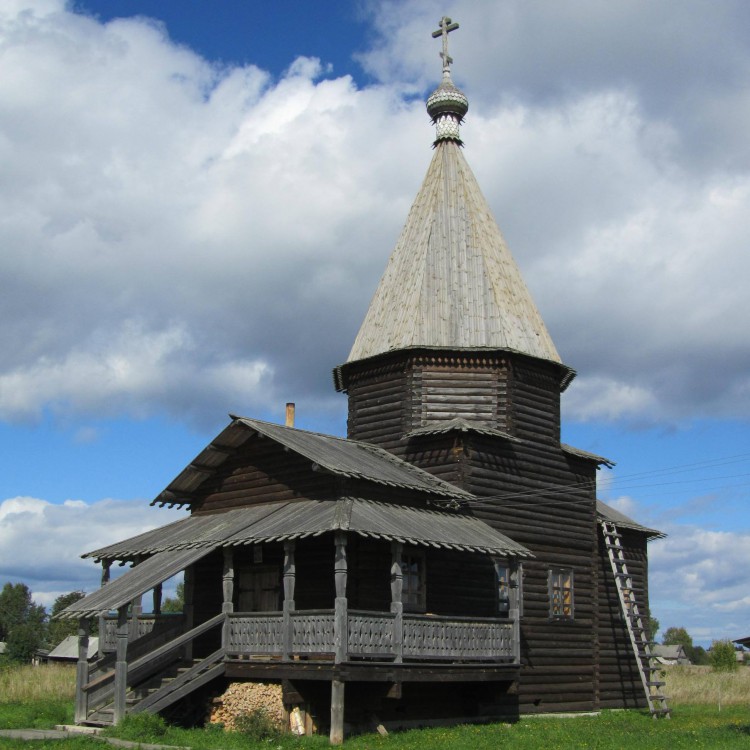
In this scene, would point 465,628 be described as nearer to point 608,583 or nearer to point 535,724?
point 535,724

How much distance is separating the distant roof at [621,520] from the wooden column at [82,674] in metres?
14.5

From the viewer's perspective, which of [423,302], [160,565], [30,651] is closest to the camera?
[160,565]

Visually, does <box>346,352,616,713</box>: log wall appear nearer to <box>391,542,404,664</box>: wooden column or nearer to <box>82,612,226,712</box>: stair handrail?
<box>391,542,404,664</box>: wooden column

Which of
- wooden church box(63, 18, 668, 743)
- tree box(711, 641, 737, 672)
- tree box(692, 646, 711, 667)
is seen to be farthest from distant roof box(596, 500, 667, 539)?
tree box(692, 646, 711, 667)

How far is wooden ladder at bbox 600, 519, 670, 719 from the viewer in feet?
82.2

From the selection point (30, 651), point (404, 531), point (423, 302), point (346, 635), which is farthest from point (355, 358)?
point (30, 651)

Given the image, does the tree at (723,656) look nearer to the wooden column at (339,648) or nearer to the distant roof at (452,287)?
the distant roof at (452,287)

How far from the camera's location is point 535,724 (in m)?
22.0

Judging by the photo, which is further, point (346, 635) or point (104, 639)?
point (104, 639)

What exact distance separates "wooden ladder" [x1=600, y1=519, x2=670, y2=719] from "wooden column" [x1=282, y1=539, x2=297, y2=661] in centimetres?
1057

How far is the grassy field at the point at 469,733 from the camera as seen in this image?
17109 mm

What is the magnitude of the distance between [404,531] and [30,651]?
217 feet

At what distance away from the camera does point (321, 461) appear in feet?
65.5

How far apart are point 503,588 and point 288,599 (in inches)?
263
